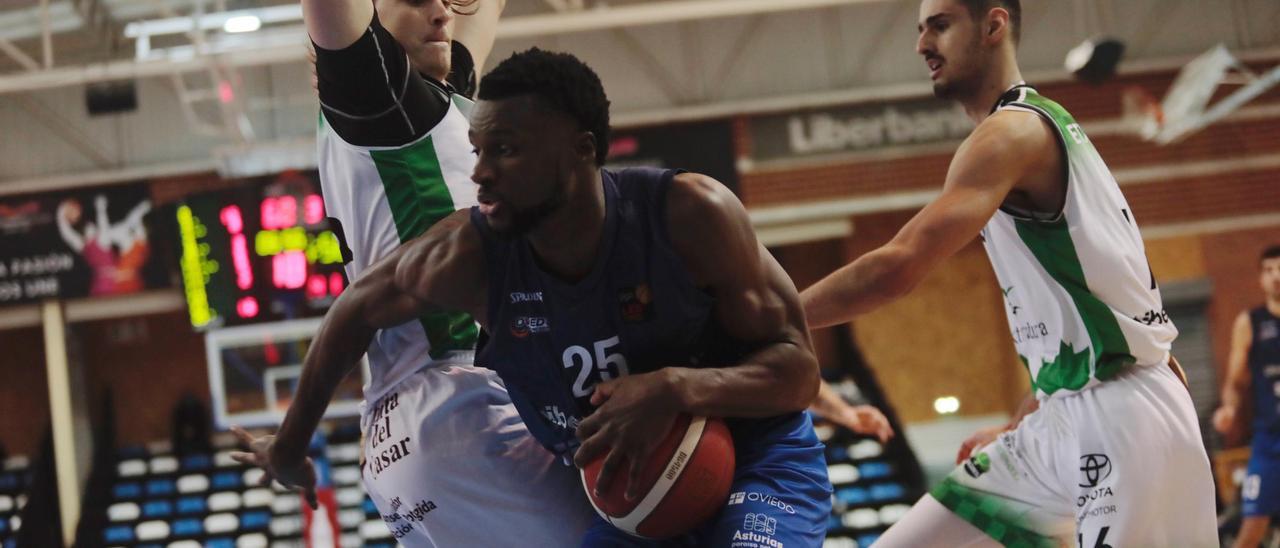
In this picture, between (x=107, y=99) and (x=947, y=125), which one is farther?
(x=947, y=125)

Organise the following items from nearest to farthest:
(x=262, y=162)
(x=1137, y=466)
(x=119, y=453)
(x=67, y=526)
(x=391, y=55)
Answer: (x=391, y=55), (x=1137, y=466), (x=262, y=162), (x=67, y=526), (x=119, y=453)

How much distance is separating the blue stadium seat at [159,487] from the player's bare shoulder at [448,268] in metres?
13.8

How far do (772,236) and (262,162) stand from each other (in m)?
5.94

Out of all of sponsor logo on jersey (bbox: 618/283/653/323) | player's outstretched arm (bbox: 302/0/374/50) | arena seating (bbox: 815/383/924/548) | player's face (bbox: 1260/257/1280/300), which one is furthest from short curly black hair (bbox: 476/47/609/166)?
arena seating (bbox: 815/383/924/548)

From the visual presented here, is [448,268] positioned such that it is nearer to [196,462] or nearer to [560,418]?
[560,418]

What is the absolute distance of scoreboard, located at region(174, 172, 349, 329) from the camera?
31.7 ft

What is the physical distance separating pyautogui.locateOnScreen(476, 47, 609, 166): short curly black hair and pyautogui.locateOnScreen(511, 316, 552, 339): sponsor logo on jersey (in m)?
0.36

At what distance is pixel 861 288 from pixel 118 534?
1320cm

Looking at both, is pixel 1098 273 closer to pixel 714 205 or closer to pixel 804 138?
pixel 714 205

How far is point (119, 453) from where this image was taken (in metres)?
15.9

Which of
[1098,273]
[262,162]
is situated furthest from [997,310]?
[1098,273]

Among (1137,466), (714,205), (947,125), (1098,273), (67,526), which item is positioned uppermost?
(947,125)

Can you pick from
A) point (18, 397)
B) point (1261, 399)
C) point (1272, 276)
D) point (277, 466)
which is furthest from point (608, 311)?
point (18, 397)

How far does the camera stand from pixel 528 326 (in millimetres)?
2646
